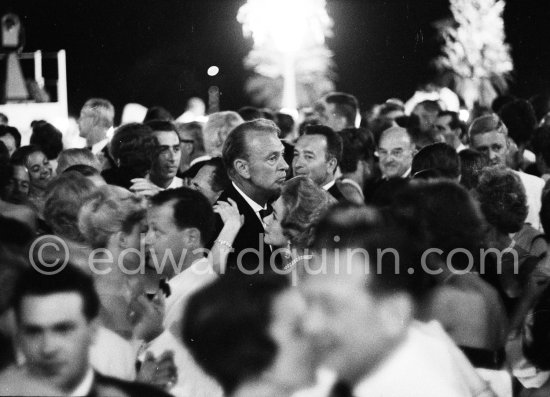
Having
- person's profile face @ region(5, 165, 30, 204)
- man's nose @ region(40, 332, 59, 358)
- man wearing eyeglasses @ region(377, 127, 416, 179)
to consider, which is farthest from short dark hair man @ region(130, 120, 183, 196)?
man's nose @ region(40, 332, 59, 358)

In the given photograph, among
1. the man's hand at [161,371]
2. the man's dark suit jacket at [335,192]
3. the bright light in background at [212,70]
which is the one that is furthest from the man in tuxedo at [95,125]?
the bright light in background at [212,70]

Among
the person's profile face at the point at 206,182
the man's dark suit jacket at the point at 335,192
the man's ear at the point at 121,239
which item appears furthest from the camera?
the man's dark suit jacket at the point at 335,192

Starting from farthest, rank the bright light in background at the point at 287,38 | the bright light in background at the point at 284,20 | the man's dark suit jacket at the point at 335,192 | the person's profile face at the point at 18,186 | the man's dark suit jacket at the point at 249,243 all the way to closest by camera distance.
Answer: the bright light in background at the point at 287,38
the bright light in background at the point at 284,20
the man's dark suit jacket at the point at 335,192
the person's profile face at the point at 18,186
the man's dark suit jacket at the point at 249,243

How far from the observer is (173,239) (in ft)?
13.0

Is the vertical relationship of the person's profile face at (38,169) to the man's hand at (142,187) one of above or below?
below

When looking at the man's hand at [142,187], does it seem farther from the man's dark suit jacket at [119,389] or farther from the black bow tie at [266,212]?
the man's dark suit jacket at [119,389]

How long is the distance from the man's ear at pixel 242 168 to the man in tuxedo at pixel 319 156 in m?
1.08

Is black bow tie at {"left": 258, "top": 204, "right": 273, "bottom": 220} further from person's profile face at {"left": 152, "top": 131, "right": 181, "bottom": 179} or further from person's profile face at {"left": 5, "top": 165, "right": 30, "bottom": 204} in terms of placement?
person's profile face at {"left": 5, "top": 165, "right": 30, "bottom": 204}

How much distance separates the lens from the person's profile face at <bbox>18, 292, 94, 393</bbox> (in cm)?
211

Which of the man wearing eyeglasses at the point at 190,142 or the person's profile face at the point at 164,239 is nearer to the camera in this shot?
the person's profile face at the point at 164,239

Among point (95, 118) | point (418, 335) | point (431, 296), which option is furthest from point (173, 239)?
point (95, 118)

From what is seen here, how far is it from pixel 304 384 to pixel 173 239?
1.83 meters

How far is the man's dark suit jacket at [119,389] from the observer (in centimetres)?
201

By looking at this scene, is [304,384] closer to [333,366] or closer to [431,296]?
[333,366]
